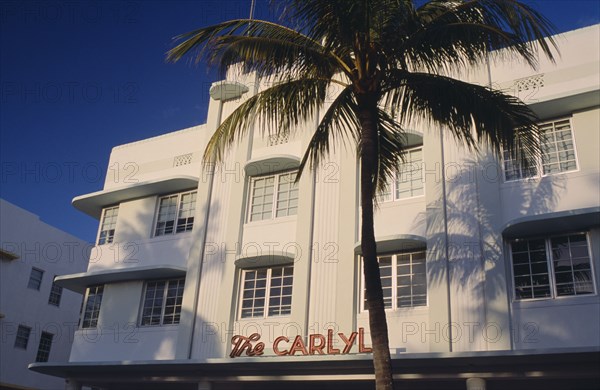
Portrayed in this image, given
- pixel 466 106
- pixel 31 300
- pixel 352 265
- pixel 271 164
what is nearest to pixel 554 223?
pixel 466 106

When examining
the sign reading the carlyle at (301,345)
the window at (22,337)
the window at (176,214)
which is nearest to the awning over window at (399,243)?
the sign reading the carlyle at (301,345)

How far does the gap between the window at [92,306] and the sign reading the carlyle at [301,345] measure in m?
6.45

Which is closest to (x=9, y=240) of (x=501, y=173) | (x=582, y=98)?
(x=501, y=173)

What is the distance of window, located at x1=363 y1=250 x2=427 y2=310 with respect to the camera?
52.3 ft

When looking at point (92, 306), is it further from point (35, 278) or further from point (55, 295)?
point (55, 295)

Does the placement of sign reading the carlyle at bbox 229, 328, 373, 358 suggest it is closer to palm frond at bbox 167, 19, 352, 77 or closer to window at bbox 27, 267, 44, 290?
palm frond at bbox 167, 19, 352, 77

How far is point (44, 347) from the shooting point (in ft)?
105

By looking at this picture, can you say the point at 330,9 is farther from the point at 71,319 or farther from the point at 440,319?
the point at 71,319

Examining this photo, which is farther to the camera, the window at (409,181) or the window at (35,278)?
the window at (35,278)

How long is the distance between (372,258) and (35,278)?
84.5 feet

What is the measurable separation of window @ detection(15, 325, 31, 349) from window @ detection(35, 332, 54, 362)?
83 cm

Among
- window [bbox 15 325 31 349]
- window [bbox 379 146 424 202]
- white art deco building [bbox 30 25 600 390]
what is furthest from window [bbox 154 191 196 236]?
window [bbox 15 325 31 349]

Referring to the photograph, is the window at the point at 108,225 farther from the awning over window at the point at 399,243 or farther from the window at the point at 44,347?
the window at the point at 44,347

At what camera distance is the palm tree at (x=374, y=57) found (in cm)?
1145
